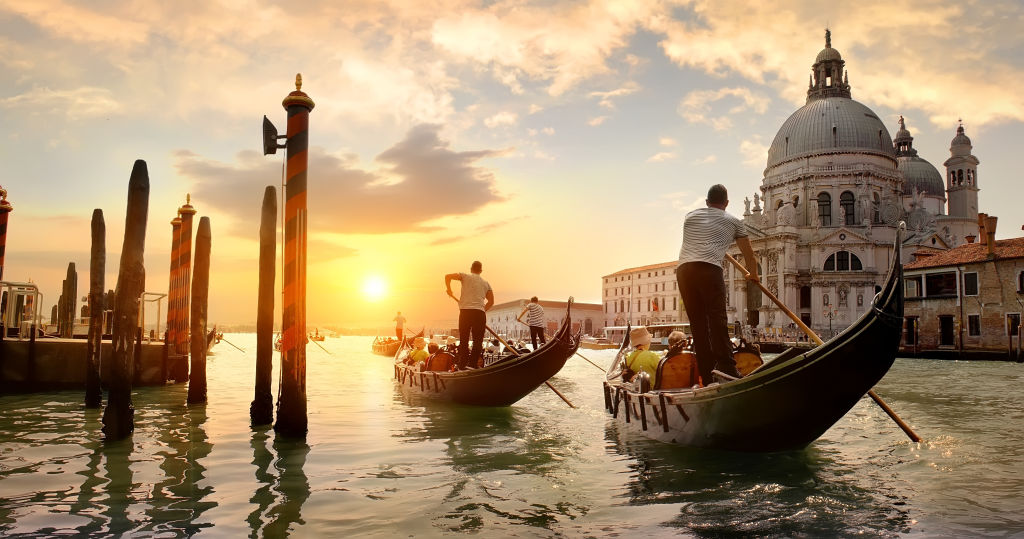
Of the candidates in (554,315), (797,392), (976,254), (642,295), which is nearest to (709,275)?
(797,392)

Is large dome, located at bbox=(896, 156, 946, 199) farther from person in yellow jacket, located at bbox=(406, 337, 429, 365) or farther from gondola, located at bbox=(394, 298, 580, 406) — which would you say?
gondola, located at bbox=(394, 298, 580, 406)

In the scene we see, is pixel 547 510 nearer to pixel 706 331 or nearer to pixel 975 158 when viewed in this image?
pixel 706 331

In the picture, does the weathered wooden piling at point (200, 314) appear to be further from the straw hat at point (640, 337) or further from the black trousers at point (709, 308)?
the black trousers at point (709, 308)

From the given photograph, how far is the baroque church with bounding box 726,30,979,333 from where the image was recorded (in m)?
53.7

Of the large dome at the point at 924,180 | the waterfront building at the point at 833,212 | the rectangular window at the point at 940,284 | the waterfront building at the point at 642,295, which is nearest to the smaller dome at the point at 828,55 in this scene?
the waterfront building at the point at 833,212

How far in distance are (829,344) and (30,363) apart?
39.2 ft

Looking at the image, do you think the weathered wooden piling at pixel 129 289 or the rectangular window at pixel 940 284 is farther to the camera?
the rectangular window at pixel 940 284

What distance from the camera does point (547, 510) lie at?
167 inches

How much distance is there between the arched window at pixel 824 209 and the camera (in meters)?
58.2

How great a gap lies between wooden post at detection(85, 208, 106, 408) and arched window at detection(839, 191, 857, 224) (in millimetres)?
58737

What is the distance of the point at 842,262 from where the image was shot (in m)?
54.8

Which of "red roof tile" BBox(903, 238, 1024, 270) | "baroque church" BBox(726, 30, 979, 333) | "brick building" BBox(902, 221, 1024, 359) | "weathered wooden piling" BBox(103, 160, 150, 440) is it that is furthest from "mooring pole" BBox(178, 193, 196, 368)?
"baroque church" BBox(726, 30, 979, 333)

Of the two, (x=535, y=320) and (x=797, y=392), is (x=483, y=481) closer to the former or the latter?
(x=797, y=392)

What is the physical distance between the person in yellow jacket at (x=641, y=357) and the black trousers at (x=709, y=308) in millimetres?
1896
